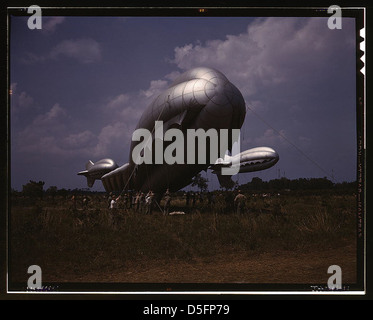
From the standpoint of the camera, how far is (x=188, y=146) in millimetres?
10086

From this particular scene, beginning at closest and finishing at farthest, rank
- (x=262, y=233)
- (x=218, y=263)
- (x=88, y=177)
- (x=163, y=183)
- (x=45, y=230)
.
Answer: (x=218, y=263)
(x=45, y=230)
(x=262, y=233)
(x=163, y=183)
(x=88, y=177)

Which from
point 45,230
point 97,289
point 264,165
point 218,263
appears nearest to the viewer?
point 97,289

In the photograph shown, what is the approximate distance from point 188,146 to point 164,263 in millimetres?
4818

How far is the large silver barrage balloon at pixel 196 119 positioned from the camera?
10.5m

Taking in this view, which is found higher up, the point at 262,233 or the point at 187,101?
the point at 187,101

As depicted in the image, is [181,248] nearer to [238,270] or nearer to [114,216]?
[238,270]

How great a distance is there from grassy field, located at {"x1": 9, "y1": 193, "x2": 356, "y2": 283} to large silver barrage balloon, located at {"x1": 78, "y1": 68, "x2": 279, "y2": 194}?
2.42 meters

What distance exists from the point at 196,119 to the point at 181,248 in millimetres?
5473

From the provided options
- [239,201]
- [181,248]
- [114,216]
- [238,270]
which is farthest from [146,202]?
[238,270]

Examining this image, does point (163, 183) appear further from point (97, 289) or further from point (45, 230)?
point (97, 289)

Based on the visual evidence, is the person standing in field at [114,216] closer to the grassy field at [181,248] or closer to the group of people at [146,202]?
the grassy field at [181,248]

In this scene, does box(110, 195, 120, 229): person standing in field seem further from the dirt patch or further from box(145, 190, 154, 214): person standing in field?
box(145, 190, 154, 214): person standing in field

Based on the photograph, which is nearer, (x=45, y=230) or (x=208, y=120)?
(x=45, y=230)
